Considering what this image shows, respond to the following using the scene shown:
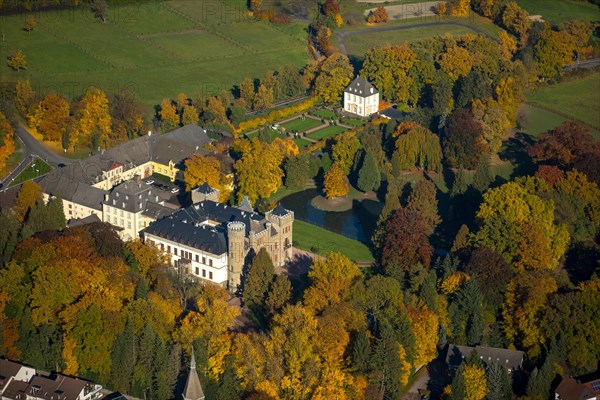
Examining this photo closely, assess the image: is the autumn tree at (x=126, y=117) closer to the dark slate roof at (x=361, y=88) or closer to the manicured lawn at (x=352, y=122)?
the manicured lawn at (x=352, y=122)

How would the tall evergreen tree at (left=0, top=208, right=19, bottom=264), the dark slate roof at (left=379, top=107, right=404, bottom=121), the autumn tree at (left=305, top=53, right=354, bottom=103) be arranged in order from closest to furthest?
the tall evergreen tree at (left=0, top=208, right=19, bottom=264), the dark slate roof at (left=379, top=107, right=404, bottom=121), the autumn tree at (left=305, top=53, right=354, bottom=103)

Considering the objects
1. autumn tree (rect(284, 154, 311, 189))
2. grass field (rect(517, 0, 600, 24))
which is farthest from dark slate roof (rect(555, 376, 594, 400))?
grass field (rect(517, 0, 600, 24))

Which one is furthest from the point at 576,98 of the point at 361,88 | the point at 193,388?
the point at 193,388

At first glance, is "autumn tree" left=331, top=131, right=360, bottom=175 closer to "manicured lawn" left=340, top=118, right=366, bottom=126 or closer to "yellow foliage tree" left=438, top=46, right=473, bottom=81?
"manicured lawn" left=340, top=118, right=366, bottom=126

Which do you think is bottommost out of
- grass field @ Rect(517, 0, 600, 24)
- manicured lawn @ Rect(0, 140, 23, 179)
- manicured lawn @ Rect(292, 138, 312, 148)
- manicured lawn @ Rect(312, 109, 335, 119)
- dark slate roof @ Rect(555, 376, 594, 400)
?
manicured lawn @ Rect(312, 109, 335, 119)

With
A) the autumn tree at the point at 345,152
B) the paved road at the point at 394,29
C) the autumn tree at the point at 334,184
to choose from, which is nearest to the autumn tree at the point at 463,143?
the autumn tree at the point at 345,152

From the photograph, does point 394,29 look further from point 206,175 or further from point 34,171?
point 34,171
